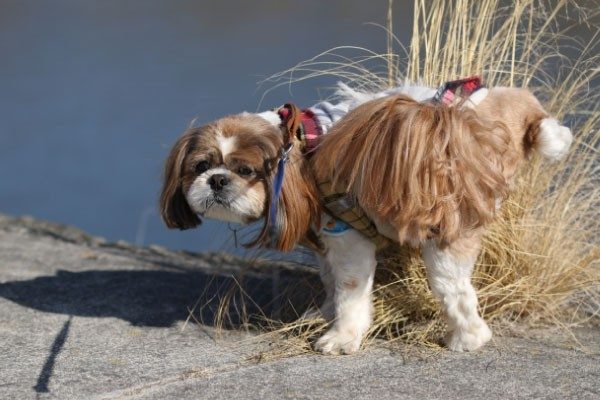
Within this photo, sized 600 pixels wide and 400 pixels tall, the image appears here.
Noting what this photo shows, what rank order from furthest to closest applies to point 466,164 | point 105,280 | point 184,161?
point 105,280 < point 184,161 < point 466,164

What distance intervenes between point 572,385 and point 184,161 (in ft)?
4.81

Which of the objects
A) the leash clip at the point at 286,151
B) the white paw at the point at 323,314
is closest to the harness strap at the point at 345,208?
the leash clip at the point at 286,151

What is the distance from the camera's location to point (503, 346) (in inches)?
136

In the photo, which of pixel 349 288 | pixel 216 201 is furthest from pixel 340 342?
pixel 216 201

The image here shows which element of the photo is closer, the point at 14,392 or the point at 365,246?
the point at 14,392

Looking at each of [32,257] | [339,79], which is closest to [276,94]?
[339,79]

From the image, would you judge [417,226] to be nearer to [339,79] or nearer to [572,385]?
[572,385]

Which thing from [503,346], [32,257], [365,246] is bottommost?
[32,257]

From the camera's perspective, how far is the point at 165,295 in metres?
4.41

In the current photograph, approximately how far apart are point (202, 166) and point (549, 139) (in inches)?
47.6

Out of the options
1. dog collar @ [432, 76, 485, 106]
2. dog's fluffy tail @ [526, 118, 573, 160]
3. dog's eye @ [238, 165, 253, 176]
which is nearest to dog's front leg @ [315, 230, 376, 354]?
dog's eye @ [238, 165, 253, 176]

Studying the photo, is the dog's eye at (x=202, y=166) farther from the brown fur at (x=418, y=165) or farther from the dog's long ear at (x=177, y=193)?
the brown fur at (x=418, y=165)

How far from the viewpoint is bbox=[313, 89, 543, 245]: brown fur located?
9.87 feet

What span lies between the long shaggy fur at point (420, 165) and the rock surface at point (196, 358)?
1.57ft
